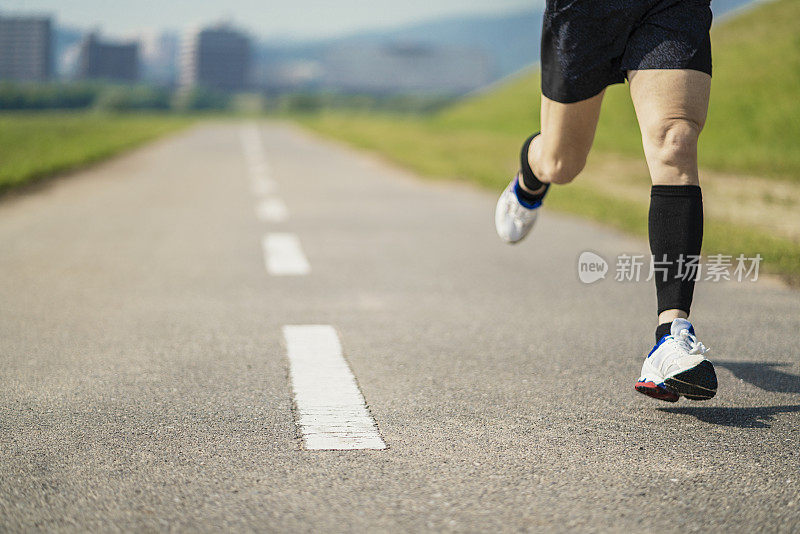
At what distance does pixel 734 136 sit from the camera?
20.0 m

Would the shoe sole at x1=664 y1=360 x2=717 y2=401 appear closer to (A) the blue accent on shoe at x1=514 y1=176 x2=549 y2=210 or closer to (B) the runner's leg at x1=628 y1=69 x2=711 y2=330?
(B) the runner's leg at x1=628 y1=69 x2=711 y2=330

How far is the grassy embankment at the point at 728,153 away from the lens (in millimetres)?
8305

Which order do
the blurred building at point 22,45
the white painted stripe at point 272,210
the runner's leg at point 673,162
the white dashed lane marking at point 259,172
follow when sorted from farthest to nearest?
the blurred building at point 22,45
the white dashed lane marking at point 259,172
the white painted stripe at point 272,210
the runner's leg at point 673,162

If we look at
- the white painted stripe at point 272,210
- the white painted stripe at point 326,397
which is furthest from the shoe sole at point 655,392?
the white painted stripe at point 272,210

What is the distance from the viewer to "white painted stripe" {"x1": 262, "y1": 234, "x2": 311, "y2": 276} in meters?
5.41

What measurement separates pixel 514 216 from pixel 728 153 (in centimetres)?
1462

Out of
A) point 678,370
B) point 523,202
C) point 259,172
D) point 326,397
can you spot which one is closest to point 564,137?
point 523,202

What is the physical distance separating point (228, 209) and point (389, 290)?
4.65m

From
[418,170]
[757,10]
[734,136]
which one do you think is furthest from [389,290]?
[757,10]

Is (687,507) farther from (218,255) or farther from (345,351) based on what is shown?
(218,255)

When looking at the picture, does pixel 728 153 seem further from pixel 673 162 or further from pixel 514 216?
pixel 673 162

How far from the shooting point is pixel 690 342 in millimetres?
2680

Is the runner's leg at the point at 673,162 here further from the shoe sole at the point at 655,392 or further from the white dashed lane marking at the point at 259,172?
the white dashed lane marking at the point at 259,172

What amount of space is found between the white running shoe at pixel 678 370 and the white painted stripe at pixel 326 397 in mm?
834
